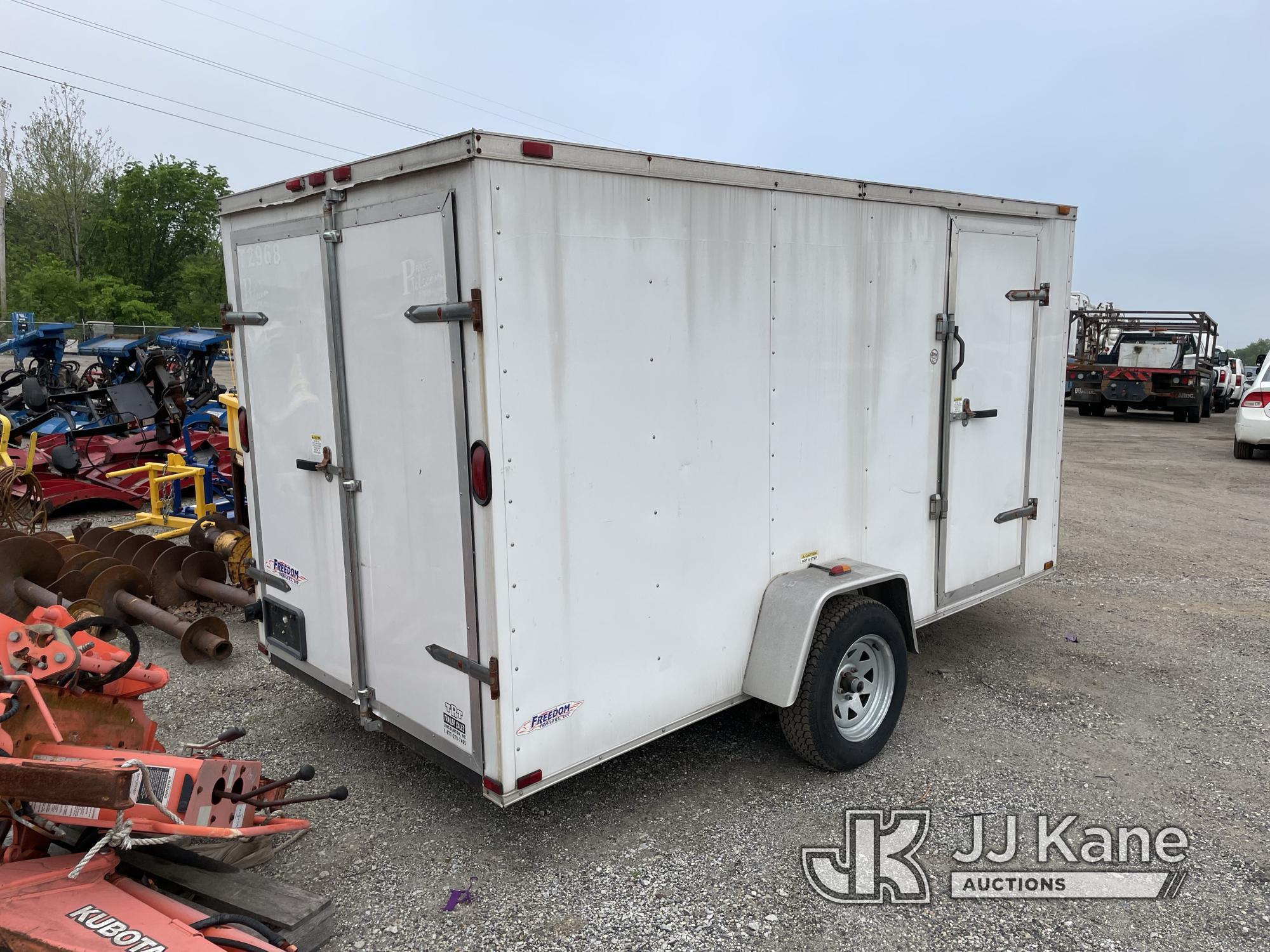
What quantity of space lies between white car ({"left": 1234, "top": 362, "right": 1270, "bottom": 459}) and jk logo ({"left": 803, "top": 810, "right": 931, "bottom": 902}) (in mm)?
13405

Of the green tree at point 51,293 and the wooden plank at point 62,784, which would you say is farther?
the green tree at point 51,293

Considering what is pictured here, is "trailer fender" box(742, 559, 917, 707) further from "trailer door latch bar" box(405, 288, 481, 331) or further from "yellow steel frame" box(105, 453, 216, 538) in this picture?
"yellow steel frame" box(105, 453, 216, 538)

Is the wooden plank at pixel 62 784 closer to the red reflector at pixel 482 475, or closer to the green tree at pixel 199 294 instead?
the red reflector at pixel 482 475

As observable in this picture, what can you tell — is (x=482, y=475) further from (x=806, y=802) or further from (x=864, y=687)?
(x=864, y=687)

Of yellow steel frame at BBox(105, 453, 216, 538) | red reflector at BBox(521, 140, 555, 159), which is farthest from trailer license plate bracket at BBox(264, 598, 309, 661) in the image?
yellow steel frame at BBox(105, 453, 216, 538)

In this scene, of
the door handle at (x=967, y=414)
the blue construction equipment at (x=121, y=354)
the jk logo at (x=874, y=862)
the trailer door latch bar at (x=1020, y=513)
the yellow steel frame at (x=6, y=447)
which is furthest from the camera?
the blue construction equipment at (x=121, y=354)

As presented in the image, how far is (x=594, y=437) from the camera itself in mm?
3199

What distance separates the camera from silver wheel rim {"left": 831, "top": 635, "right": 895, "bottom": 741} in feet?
13.5

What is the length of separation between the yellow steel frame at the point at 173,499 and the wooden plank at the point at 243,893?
4983mm

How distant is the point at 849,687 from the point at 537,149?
2.75m

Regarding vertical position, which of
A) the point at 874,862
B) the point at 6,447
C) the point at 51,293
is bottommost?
the point at 874,862

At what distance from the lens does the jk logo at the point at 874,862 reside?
10.7ft

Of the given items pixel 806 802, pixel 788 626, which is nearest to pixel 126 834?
pixel 788 626

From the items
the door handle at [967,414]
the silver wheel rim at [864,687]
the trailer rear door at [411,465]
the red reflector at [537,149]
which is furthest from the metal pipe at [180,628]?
the door handle at [967,414]
